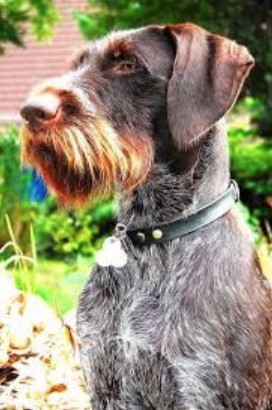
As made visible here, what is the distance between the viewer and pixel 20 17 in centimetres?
1052

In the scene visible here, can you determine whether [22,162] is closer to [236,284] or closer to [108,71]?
[108,71]

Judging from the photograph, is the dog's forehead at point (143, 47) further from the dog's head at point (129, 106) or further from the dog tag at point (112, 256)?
the dog tag at point (112, 256)

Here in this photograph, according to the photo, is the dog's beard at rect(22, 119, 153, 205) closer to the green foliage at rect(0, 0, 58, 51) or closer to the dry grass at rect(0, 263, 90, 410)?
the dry grass at rect(0, 263, 90, 410)

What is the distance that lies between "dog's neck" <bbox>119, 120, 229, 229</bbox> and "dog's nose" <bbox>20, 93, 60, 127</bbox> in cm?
46

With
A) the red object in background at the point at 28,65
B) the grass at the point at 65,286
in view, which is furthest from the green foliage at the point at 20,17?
the red object in background at the point at 28,65

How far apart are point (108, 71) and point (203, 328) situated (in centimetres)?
92

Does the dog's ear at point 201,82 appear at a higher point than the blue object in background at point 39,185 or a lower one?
higher

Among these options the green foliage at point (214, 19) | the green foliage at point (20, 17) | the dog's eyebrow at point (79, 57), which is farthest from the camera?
the green foliage at point (20, 17)

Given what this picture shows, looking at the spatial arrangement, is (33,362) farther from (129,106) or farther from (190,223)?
(129,106)

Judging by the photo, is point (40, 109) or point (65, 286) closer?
point (40, 109)

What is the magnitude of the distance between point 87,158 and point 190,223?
0.41m

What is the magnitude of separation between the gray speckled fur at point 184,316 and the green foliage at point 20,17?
6.95 metres

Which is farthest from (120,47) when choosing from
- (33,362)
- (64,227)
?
(64,227)

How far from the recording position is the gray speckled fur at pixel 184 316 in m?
3.40
